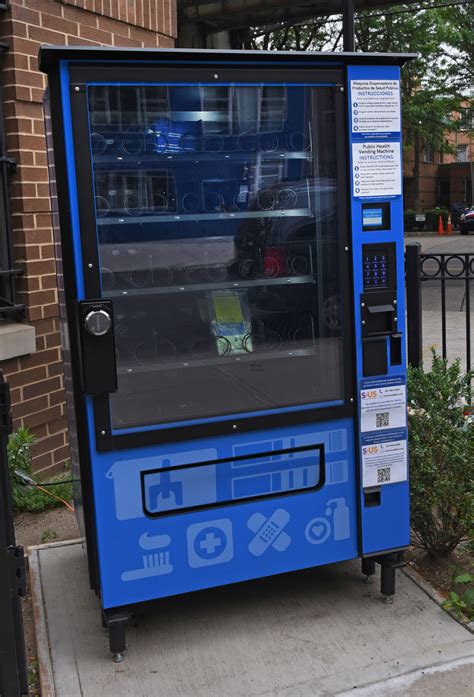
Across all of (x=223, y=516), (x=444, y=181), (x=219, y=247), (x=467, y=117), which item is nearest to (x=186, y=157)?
(x=219, y=247)

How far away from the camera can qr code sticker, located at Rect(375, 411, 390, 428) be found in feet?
10.9

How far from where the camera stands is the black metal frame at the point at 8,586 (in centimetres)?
263

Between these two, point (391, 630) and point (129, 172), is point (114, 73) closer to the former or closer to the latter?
point (129, 172)

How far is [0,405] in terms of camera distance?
2602 mm

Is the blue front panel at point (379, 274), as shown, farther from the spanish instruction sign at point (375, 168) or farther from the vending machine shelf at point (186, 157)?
A: the vending machine shelf at point (186, 157)

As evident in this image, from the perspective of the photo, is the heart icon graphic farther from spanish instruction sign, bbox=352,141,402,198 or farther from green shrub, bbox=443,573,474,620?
spanish instruction sign, bbox=352,141,402,198

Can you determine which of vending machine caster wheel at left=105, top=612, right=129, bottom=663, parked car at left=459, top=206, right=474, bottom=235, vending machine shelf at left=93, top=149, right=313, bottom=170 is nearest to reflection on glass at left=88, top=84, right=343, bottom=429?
vending machine shelf at left=93, top=149, right=313, bottom=170

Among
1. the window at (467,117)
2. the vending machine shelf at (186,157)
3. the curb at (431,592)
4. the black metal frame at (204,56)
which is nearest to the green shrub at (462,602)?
the curb at (431,592)

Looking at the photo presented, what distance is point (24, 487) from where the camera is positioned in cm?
464

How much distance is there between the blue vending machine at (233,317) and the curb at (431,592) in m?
0.21

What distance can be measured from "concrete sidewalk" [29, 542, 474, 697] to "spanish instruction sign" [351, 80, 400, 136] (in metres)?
2.03

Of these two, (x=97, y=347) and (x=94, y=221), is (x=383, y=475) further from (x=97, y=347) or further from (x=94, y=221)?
(x=94, y=221)

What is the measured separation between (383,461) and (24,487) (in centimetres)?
233

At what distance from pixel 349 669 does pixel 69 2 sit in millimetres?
4389
